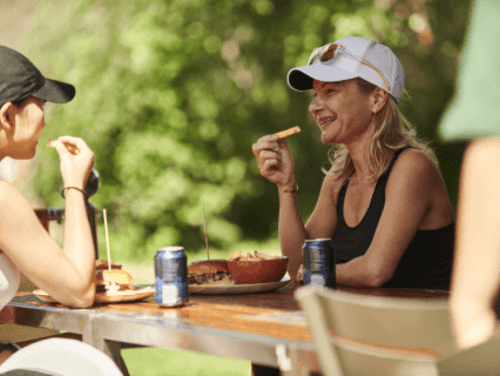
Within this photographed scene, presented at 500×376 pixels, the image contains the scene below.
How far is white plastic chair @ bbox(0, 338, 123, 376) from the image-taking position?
1291 millimetres

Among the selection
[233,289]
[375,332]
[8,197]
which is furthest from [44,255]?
[375,332]

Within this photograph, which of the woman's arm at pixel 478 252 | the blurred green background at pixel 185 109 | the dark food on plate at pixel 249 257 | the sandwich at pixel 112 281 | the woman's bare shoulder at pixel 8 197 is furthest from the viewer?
the blurred green background at pixel 185 109

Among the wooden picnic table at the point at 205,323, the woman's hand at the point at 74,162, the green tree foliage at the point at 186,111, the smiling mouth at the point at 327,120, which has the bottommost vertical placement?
the wooden picnic table at the point at 205,323

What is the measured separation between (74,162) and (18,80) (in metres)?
0.30

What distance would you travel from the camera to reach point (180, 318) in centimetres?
128

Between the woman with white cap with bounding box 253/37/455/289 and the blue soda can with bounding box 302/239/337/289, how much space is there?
0.27 meters

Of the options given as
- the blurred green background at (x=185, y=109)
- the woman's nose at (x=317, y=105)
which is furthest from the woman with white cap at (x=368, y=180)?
the blurred green background at (x=185, y=109)

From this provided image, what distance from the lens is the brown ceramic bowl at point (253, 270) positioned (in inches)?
68.2

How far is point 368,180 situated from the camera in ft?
7.37

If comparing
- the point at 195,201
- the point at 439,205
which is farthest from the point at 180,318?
the point at 195,201

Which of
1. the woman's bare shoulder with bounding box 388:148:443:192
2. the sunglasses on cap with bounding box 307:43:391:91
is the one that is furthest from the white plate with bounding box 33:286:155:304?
the sunglasses on cap with bounding box 307:43:391:91

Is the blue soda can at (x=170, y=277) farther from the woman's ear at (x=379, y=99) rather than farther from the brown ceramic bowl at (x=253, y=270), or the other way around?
the woman's ear at (x=379, y=99)

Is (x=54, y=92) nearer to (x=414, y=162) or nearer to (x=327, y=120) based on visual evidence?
(x=327, y=120)

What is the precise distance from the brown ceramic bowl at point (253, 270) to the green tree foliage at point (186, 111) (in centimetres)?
505
